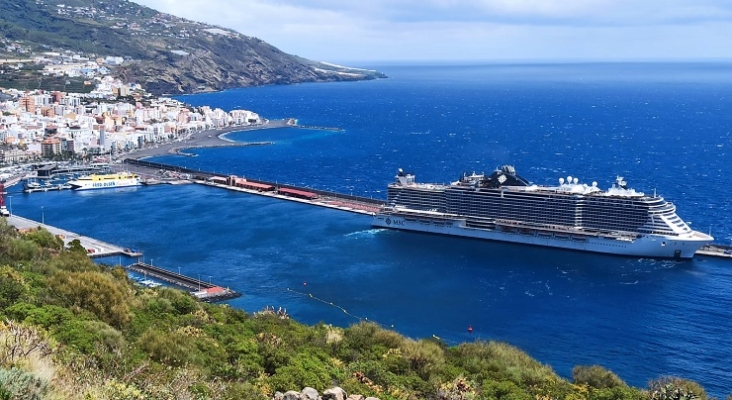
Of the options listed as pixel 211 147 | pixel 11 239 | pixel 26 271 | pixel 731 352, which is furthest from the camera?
pixel 211 147

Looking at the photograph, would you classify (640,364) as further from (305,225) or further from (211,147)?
(211,147)

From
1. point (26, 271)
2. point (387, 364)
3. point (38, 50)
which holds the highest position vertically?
point (38, 50)

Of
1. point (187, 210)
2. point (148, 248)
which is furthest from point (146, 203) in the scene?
point (148, 248)

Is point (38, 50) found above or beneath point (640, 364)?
above

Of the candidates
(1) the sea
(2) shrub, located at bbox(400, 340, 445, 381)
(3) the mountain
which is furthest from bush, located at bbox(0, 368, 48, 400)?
(3) the mountain

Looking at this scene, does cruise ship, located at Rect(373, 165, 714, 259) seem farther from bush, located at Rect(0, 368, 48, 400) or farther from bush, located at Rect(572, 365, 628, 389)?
bush, located at Rect(0, 368, 48, 400)

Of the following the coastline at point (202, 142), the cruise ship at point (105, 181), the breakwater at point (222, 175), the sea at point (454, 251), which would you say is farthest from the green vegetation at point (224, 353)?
the coastline at point (202, 142)
